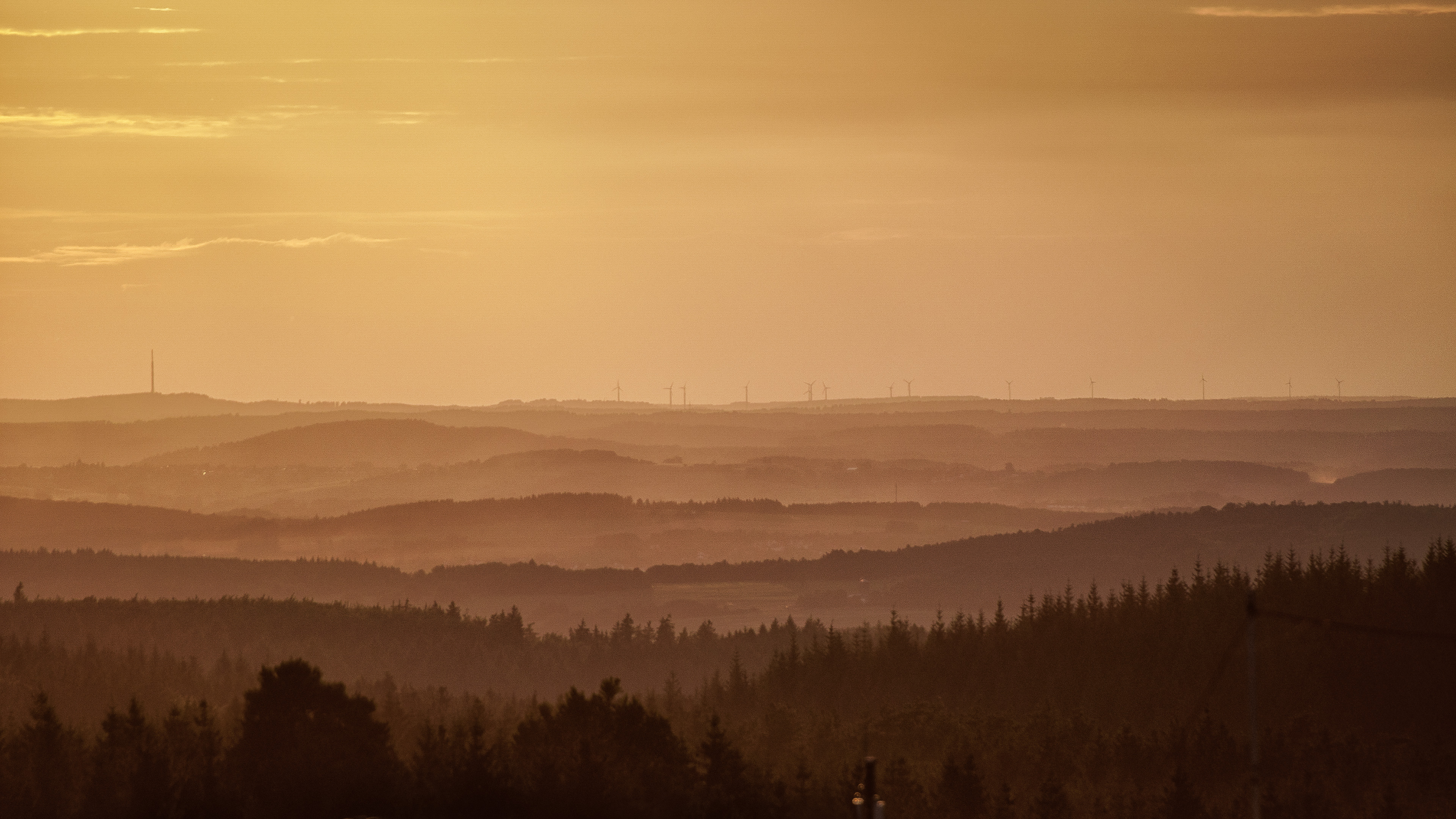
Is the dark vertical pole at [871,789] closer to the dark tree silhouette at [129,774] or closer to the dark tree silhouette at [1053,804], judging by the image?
the dark tree silhouette at [129,774]

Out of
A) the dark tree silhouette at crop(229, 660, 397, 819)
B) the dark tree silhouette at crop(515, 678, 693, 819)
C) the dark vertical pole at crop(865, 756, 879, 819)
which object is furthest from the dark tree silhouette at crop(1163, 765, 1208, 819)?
the dark vertical pole at crop(865, 756, 879, 819)

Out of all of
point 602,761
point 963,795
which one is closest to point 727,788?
point 602,761

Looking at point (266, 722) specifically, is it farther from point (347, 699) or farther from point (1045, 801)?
point (1045, 801)

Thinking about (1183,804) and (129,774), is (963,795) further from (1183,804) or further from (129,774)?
(129,774)

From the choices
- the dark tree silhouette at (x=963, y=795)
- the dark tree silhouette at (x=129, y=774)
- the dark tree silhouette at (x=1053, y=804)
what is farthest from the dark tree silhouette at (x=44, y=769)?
the dark tree silhouette at (x=1053, y=804)

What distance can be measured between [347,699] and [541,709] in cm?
2133

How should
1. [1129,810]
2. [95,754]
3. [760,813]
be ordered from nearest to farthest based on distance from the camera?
[760,813], [95,754], [1129,810]

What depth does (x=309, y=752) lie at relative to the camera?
6171 inches

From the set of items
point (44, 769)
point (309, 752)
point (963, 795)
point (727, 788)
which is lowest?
point (963, 795)

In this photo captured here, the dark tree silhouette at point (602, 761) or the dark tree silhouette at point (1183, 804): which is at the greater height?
the dark tree silhouette at point (602, 761)

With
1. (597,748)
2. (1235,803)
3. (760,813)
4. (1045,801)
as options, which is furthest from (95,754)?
(1235,803)

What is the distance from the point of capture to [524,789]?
162500 millimetres

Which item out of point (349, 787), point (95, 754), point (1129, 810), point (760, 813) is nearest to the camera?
point (349, 787)

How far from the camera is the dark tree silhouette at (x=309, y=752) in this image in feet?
493
